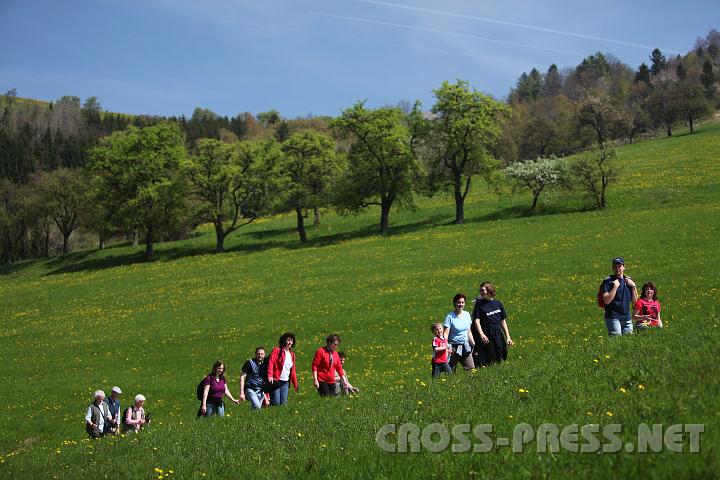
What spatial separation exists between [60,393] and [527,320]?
18256mm

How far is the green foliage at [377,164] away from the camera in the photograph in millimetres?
61438

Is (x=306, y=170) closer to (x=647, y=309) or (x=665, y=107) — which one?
(x=647, y=309)

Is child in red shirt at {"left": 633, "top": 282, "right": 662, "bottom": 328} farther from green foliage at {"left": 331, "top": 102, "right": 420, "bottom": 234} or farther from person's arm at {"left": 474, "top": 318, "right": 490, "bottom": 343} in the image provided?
green foliage at {"left": 331, "top": 102, "right": 420, "bottom": 234}

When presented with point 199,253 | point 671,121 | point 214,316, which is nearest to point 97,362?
point 214,316

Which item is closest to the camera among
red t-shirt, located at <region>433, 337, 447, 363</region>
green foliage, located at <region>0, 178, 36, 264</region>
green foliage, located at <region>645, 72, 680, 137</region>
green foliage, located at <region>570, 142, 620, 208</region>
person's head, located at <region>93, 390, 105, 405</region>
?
red t-shirt, located at <region>433, 337, 447, 363</region>

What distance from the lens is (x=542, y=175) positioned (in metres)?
59.2

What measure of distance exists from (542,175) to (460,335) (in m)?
47.3

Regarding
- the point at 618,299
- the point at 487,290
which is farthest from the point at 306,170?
the point at 618,299

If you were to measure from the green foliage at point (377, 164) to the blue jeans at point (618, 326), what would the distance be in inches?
1813

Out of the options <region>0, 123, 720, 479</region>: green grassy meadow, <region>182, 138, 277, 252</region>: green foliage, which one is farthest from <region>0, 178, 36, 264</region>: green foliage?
<region>182, 138, 277, 252</region>: green foliage

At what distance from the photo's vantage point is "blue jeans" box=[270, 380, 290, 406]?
50.8 feet

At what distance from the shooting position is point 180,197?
216 feet

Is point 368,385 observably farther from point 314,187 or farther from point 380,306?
point 314,187

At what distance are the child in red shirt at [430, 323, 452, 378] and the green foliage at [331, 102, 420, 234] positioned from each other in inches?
1799
